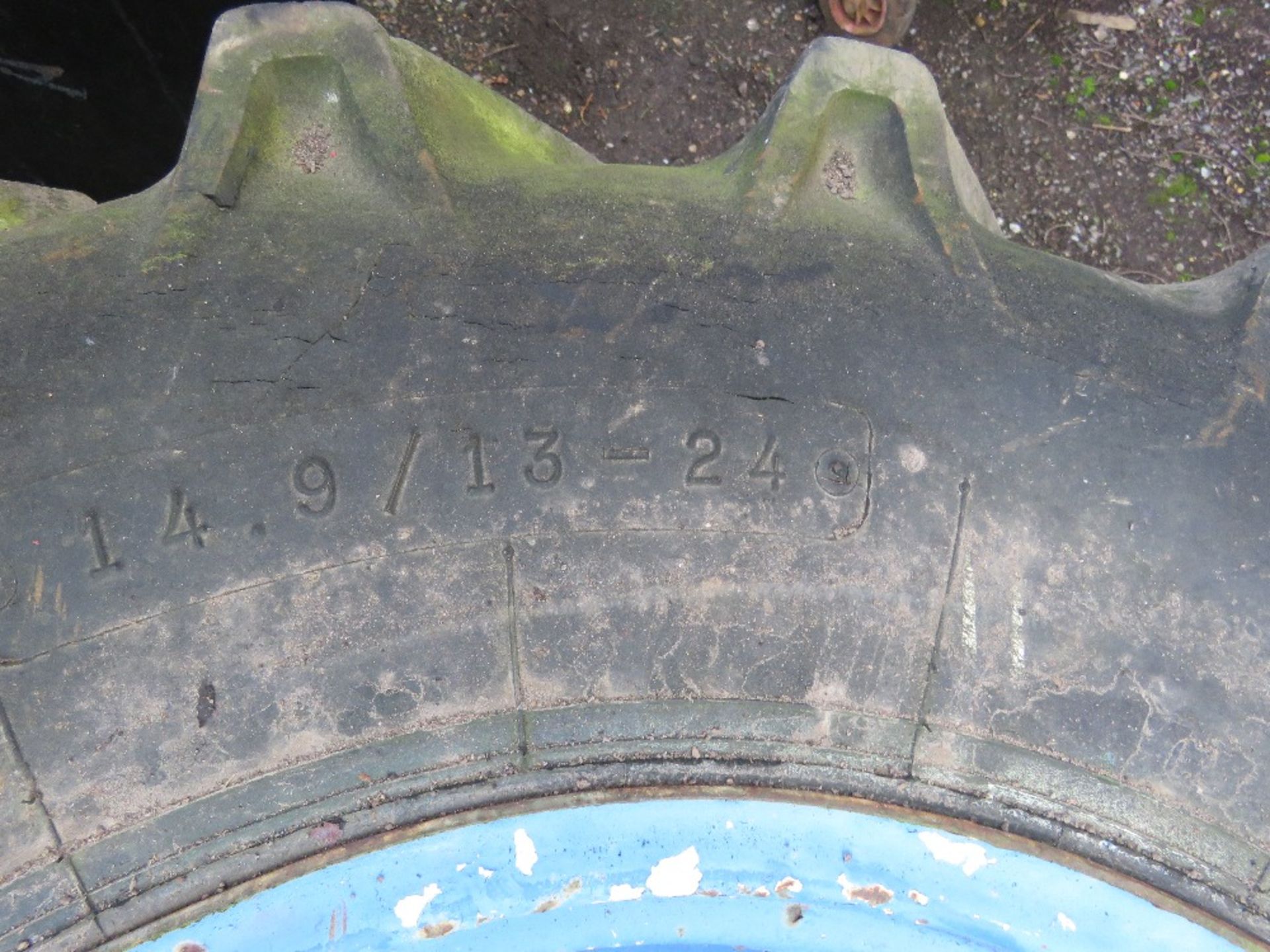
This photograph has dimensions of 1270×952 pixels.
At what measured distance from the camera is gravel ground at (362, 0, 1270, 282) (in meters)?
2.88

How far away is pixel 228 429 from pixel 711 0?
220cm

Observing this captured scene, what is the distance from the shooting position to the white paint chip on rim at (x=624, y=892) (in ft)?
3.91

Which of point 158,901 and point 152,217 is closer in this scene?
Answer: point 158,901

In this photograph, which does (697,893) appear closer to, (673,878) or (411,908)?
(673,878)

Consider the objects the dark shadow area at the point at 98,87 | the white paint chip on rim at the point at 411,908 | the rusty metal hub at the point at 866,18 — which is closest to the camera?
the white paint chip on rim at the point at 411,908

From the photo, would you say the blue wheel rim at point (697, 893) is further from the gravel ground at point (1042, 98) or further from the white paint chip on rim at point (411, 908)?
the gravel ground at point (1042, 98)

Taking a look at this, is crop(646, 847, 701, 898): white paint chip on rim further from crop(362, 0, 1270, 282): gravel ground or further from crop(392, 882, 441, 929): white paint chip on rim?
crop(362, 0, 1270, 282): gravel ground

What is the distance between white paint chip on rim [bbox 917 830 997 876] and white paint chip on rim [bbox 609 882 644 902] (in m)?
0.35

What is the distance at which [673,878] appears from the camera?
120 cm

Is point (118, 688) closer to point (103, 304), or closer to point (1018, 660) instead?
point (103, 304)

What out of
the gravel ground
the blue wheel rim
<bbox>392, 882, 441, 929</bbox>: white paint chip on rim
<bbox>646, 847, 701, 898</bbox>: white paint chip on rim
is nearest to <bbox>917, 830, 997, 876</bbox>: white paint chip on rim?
the blue wheel rim

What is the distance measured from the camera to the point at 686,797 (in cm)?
122

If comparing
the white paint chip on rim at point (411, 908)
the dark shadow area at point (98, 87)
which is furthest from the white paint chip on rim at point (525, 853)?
the dark shadow area at point (98, 87)

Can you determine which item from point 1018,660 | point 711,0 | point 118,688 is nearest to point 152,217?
point 118,688
